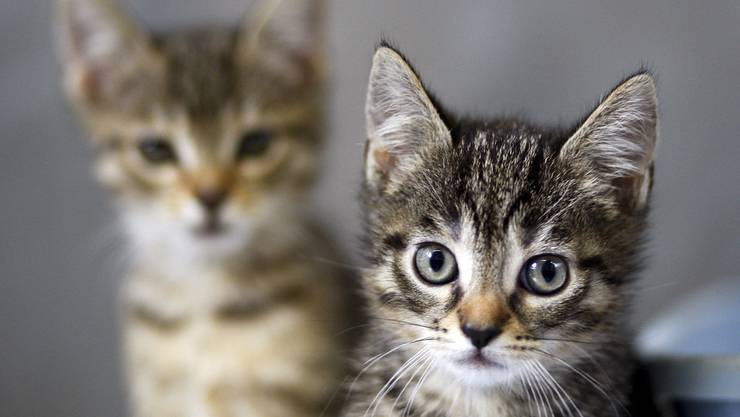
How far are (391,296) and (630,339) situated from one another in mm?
363

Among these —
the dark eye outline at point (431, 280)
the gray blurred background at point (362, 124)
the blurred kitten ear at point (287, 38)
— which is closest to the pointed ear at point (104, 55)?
the blurred kitten ear at point (287, 38)

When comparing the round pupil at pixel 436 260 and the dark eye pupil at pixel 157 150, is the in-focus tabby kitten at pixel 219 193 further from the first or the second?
the round pupil at pixel 436 260

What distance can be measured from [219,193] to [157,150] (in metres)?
0.16

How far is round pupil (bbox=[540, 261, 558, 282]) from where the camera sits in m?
0.94

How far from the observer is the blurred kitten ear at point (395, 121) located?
98 centimetres

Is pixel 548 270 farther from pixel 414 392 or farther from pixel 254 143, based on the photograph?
pixel 254 143

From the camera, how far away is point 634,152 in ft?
3.23

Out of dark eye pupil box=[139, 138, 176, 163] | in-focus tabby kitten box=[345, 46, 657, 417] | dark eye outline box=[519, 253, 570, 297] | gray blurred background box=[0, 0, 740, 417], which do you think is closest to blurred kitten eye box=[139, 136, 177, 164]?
dark eye pupil box=[139, 138, 176, 163]

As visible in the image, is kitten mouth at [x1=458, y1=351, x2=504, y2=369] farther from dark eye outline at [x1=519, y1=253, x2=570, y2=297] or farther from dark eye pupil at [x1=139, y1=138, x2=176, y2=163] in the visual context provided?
dark eye pupil at [x1=139, y1=138, x2=176, y2=163]

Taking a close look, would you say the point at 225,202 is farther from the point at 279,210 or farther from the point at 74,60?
the point at 74,60

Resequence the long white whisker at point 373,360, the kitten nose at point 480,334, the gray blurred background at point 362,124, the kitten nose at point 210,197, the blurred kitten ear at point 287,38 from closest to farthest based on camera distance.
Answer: the kitten nose at point 480,334
the long white whisker at point 373,360
the kitten nose at point 210,197
the blurred kitten ear at point 287,38
the gray blurred background at point 362,124

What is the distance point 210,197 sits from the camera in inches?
53.7

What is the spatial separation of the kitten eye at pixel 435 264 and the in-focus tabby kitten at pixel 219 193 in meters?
0.50

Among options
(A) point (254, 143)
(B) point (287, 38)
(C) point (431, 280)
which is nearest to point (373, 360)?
(C) point (431, 280)
